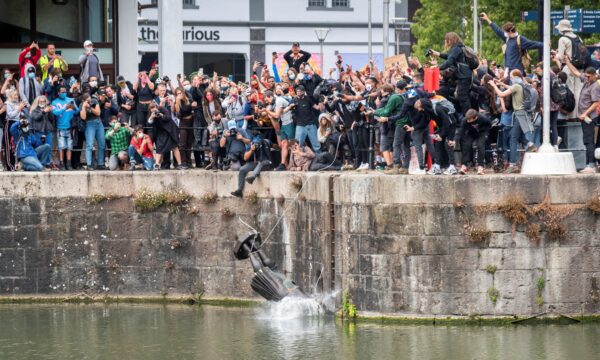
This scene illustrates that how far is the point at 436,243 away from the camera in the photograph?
26375mm

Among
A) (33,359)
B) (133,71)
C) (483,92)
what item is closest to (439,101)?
(483,92)

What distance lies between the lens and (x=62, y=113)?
32219mm

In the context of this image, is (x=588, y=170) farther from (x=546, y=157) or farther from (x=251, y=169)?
(x=251, y=169)

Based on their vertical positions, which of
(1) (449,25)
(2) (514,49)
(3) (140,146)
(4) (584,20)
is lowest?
(3) (140,146)

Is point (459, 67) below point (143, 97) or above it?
above

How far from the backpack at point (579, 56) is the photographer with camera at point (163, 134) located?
8517 mm

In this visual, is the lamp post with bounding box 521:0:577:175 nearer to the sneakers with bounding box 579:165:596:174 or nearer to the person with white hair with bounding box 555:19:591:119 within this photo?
the sneakers with bounding box 579:165:596:174

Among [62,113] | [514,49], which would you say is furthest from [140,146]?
[514,49]

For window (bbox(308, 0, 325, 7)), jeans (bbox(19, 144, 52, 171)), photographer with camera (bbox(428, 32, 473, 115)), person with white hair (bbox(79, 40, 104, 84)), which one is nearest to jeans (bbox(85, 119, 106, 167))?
jeans (bbox(19, 144, 52, 171))

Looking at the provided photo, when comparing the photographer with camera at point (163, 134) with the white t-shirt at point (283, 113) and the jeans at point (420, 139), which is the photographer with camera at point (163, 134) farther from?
the jeans at point (420, 139)

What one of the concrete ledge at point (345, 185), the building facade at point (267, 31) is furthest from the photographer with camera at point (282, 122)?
the building facade at point (267, 31)

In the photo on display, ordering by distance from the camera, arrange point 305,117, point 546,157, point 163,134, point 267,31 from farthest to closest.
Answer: point 267,31 < point 163,134 < point 305,117 < point 546,157

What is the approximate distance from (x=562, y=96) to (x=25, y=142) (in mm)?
11489

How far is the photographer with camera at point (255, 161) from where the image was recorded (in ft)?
99.2
